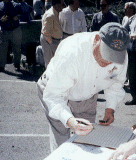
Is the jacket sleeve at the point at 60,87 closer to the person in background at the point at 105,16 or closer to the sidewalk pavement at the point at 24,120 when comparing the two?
the sidewalk pavement at the point at 24,120

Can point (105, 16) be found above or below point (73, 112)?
above

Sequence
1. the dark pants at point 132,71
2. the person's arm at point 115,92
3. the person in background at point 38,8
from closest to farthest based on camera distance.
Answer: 1. the person's arm at point 115,92
2. the dark pants at point 132,71
3. the person in background at point 38,8

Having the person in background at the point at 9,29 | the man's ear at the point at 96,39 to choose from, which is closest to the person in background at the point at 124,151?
the man's ear at the point at 96,39

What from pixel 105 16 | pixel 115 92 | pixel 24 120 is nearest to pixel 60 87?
pixel 115 92

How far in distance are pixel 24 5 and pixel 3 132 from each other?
495 cm

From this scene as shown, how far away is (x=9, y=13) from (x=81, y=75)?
211 inches

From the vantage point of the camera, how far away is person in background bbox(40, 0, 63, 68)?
597cm

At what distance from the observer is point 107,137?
1.94 metres

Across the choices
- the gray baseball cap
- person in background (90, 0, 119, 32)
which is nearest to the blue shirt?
person in background (90, 0, 119, 32)

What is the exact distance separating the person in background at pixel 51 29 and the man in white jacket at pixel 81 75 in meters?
3.57

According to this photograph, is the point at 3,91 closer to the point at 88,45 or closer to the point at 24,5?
the point at 24,5

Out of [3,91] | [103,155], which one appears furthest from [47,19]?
[103,155]

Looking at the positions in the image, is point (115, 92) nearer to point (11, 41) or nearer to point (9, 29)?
point (9, 29)

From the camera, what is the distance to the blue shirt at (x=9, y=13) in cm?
720
